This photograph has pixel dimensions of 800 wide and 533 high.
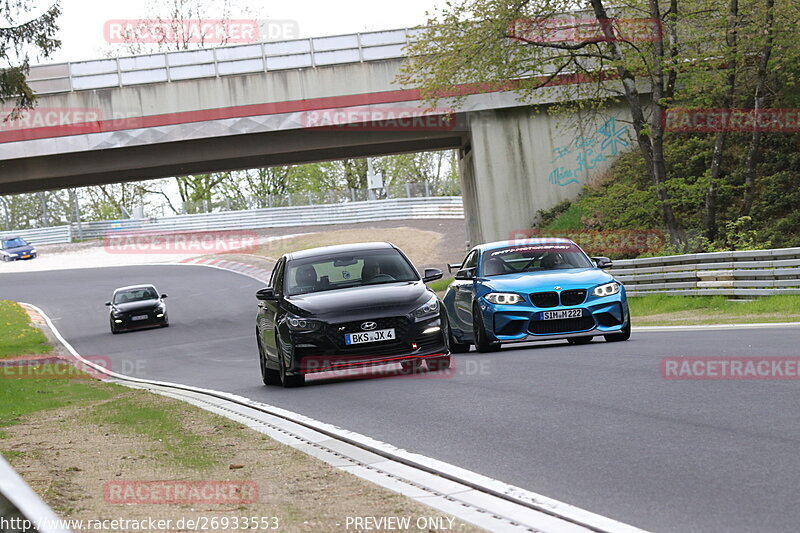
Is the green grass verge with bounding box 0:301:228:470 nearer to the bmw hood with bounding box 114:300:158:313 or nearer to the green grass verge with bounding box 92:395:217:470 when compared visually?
the green grass verge with bounding box 92:395:217:470

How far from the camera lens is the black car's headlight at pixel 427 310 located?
538 inches

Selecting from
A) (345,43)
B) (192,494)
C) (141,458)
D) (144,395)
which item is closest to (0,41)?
(345,43)

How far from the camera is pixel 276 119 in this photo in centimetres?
3788

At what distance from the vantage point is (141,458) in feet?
28.7

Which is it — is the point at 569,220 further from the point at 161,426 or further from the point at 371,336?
the point at 161,426

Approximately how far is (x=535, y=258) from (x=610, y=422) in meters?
8.69

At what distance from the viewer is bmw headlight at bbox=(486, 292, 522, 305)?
16.0 m

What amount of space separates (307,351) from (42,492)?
22.3 feet

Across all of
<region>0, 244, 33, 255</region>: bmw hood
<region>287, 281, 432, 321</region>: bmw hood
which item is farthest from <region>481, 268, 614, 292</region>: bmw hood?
<region>0, 244, 33, 255</region>: bmw hood

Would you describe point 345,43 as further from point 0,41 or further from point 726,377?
point 726,377

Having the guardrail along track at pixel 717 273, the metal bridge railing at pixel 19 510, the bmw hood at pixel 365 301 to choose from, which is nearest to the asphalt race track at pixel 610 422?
→ the bmw hood at pixel 365 301

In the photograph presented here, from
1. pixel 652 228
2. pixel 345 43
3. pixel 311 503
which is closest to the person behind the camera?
pixel 311 503

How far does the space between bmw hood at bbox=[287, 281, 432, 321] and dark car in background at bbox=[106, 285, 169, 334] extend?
2556cm

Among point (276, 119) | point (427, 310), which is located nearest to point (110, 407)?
point (427, 310)
